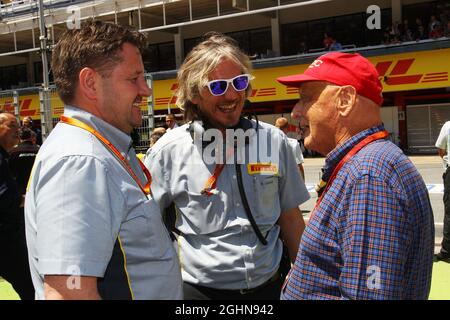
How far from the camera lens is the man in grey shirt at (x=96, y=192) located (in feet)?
4.62

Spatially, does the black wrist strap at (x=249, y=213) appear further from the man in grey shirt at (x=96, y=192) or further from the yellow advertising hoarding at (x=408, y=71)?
the yellow advertising hoarding at (x=408, y=71)

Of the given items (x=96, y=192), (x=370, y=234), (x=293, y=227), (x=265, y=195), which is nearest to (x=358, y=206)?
(x=370, y=234)

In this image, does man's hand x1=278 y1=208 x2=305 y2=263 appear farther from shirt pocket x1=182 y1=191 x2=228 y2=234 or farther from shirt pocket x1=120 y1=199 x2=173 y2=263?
shirt pocket x1=120 y1=199 x2=173 y2=263

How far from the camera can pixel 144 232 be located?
1600 mm

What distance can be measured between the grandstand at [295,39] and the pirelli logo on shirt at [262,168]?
15482 mm

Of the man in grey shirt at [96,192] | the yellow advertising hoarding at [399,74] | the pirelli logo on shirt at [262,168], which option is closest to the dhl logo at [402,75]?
the yellow advertising hoarding at [399,74]

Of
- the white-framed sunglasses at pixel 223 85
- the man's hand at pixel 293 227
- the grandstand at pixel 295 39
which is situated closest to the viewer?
the white-framed sunglasses at pixel 223 85

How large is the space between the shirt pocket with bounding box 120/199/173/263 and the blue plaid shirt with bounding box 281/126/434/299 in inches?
20.1

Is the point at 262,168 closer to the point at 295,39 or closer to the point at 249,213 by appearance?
the point at 249,213

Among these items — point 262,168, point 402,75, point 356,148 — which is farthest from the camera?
point 402,75

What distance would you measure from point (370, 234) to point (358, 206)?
0.30ft

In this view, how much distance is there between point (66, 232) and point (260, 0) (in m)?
21.8

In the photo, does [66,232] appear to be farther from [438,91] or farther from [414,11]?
[414,11]

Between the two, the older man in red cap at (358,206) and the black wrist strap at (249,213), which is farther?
the black wrist strap at (249,213)
